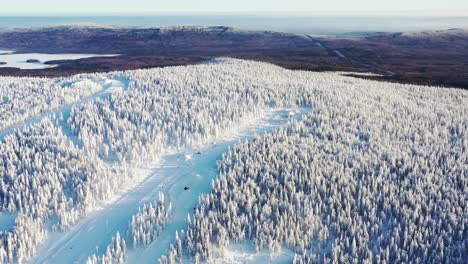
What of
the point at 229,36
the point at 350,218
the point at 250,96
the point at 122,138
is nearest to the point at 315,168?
the point at 350,218

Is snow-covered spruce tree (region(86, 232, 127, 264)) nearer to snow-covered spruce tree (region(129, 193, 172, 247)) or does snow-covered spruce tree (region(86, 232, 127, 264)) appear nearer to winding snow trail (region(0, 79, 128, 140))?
snow-covered spruce tree (region(129, 193, 172, 247))

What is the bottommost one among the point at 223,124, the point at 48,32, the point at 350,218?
the point at 350,218

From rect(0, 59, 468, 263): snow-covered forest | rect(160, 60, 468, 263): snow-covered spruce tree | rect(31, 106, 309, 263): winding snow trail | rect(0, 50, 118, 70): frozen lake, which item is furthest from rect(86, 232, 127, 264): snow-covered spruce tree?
rect(0, 50, 118, 70): frozen lake

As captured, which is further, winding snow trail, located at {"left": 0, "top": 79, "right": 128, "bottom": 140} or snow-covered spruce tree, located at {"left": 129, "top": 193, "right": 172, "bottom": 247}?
winding snow trail, located at {"left": 0, "top": 79, "right": 128, "bottom": 140}

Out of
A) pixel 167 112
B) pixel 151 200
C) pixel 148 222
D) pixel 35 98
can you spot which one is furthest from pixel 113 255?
pixel 35 98

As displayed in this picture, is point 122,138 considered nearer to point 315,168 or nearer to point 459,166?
point 315,168
